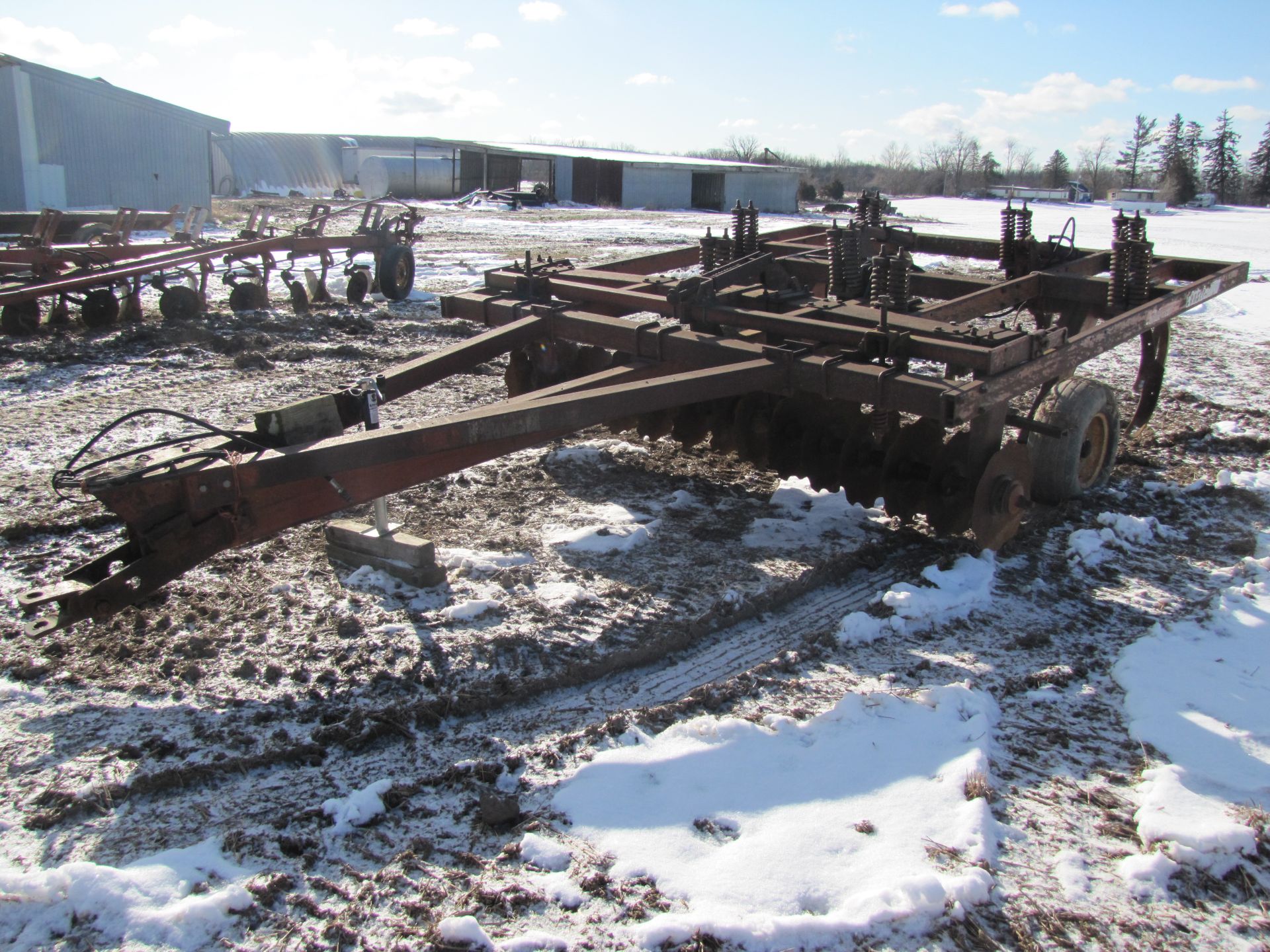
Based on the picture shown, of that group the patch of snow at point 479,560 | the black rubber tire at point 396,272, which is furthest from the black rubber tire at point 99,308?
the patch of snow at point 479,560

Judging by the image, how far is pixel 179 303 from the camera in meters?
9.95

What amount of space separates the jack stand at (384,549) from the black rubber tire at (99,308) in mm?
6780

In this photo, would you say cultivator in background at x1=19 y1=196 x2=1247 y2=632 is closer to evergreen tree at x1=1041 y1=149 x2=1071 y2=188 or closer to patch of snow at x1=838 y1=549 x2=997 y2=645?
patch of snow at x1=838 y1=549 x2=997 y2=645

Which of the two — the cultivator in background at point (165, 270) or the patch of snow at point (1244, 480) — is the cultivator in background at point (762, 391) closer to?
the patch of snow at point (1244, 480)

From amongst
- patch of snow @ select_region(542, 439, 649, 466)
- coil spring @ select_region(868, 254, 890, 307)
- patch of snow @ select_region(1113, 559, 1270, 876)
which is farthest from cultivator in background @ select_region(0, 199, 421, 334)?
patch of snow @ select_region(1113, 559, 1270, 876)

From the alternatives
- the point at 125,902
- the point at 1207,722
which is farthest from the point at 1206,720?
the point at 125,902

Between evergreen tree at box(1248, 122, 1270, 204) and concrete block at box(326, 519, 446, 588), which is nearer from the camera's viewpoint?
concrete block at box(326, 519, 446, 588)

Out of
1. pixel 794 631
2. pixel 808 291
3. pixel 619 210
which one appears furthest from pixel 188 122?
pixel 794 631

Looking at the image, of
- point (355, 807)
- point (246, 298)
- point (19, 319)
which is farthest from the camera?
point (246, 298)

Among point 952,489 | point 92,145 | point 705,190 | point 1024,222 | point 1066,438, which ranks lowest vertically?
point 952,489

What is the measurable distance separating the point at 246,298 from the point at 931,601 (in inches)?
353

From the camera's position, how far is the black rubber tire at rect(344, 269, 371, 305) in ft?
37.4

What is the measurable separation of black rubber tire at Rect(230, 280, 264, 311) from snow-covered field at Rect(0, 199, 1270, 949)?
5676 millimetres

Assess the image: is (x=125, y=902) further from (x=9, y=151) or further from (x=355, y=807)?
(x=9, y=151)
